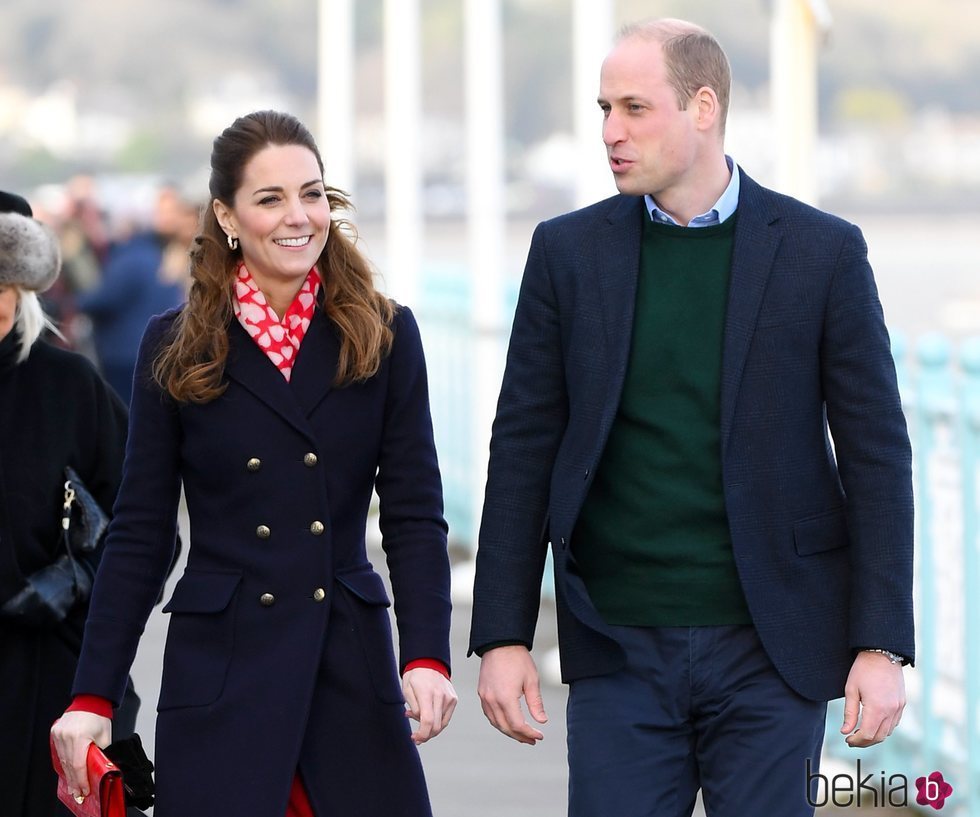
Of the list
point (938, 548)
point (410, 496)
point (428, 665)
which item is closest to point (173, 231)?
point (938, 548)

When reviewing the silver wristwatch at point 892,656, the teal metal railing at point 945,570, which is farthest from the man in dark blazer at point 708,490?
the teal metal railing at point 945,570

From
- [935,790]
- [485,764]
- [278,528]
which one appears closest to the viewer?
[278,528]

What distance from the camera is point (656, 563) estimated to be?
3176 millimetres

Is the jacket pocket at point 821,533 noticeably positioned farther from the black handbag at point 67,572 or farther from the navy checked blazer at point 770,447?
the black handbag at point 67,572

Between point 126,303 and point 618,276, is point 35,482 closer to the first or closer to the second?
point 618,276

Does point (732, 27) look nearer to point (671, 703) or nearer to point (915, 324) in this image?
point (915, 324)

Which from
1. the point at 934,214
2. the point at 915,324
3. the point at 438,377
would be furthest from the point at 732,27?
the point at 438,377

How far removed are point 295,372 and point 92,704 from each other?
63cm

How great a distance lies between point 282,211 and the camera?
3.29 meters

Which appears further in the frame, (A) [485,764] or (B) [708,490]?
(A) [485,764]

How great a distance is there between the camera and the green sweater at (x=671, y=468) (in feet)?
10.4

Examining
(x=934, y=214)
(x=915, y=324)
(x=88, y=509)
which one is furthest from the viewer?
(x=934, y=214)

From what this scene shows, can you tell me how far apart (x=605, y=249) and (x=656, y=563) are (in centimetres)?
50

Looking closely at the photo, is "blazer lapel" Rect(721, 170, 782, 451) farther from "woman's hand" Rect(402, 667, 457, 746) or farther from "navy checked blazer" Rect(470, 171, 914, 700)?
"woman's hand" Rect(402, 667, 457, 746)
